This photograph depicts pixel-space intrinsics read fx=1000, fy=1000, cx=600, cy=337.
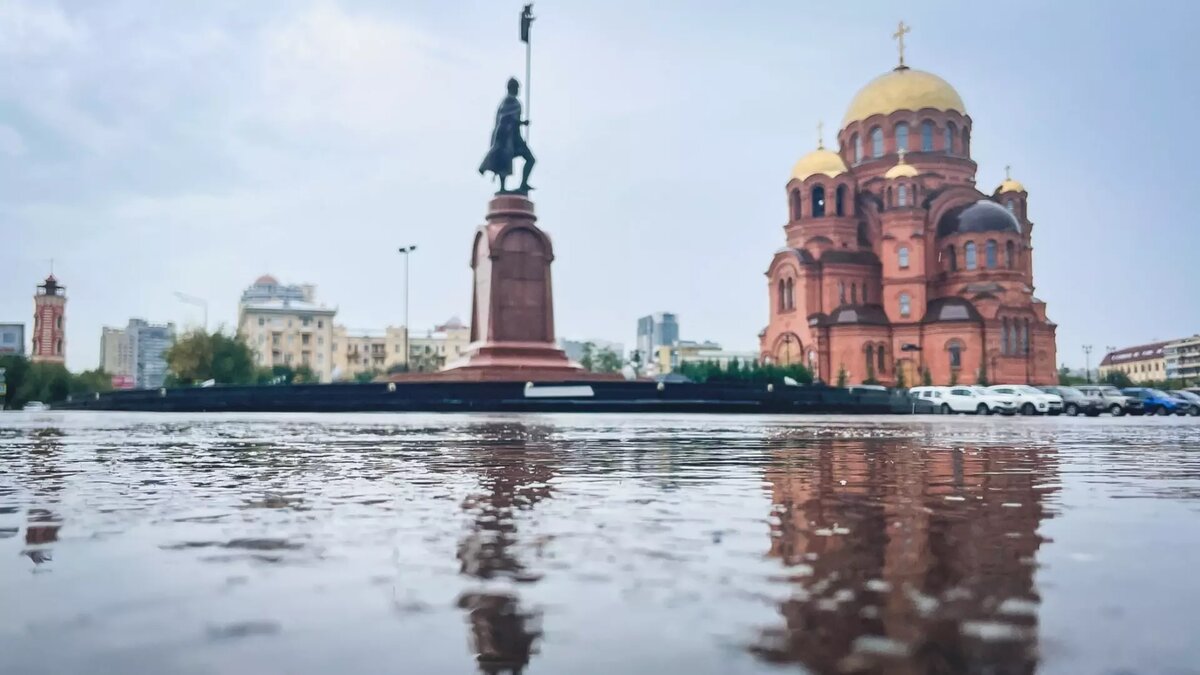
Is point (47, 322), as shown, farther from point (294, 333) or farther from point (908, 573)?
point (908, 573)

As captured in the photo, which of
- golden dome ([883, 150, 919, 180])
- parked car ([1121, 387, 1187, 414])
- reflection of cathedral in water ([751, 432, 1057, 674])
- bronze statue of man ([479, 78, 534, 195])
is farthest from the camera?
golden dome ([883, 150, 919, 180])

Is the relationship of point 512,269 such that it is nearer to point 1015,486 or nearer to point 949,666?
point 1015,486

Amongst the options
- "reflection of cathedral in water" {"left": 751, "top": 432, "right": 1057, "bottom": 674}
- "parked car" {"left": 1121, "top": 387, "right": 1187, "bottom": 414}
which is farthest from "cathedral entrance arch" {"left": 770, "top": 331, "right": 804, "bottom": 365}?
"reflection of cathedral in water" {"left": 751, "top": 432, "right": 1057, "bottom": 674}

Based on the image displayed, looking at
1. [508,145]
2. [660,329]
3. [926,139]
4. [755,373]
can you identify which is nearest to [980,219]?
[926,139]

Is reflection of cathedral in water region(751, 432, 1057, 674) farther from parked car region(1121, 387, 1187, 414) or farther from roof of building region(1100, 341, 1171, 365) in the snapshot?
roof of building region(1100, 341, 1171, 365)

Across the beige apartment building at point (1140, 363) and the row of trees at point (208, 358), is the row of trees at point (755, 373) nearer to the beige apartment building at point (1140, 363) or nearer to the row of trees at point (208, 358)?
the row of trees at point (208, 358)

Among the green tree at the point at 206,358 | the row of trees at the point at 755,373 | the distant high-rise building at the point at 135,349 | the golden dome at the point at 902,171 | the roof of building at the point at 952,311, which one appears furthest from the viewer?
the distant high-rise building at the point at 135,349

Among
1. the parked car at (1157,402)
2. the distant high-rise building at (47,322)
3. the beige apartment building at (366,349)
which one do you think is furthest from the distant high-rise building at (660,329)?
the parked car at (1157,402)

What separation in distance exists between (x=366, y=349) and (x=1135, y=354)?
11232cm

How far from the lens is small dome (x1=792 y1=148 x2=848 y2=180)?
64.9 meters

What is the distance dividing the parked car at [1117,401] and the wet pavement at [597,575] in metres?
33.8

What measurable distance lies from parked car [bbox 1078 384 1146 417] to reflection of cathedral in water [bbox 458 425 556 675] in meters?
34.7

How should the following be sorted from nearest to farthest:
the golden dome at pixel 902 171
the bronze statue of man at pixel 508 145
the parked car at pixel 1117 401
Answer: the bronze statue of man at pixel 508 145 → the parked car at pixel 1117 401 → the golden dome at pixel 902 171

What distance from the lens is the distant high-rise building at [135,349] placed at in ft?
557
